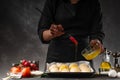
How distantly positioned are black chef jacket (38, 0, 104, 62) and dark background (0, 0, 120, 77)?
1581mm

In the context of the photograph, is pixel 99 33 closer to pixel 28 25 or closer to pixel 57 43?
pixel 57 43

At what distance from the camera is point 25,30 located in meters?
4.25

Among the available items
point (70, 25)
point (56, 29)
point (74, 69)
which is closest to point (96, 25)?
point (70, 25)

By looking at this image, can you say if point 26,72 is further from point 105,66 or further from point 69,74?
point 105,66

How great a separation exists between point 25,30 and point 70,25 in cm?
171

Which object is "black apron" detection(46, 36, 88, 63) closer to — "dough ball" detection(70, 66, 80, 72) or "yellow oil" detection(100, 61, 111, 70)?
"yellow oil" detection(100, 61, 111, 70)

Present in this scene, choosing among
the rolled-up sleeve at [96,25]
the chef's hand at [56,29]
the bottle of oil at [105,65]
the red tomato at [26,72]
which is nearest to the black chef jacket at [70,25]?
the rolled-up sleeve at [96,25]

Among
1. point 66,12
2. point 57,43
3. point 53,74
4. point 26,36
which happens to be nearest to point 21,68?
point 53,74

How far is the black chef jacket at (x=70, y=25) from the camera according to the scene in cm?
259

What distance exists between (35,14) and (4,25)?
0.43 metres

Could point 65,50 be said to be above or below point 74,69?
above

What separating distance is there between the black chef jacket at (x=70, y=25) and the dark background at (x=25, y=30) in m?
1.58

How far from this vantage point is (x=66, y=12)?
2.66m

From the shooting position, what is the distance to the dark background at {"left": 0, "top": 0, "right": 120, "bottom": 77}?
422 cm
